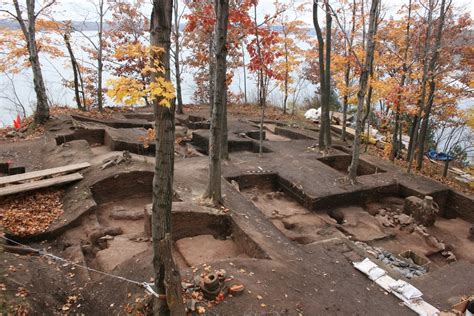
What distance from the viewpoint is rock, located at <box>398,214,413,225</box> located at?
357 inches

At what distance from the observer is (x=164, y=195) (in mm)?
3619

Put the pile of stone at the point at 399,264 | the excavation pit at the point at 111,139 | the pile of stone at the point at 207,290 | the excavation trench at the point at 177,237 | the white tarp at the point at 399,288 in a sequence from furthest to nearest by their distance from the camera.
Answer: the excavation pit at the point at 111,139 → the pile of stone at the point at 399,264 → the excavation trench at the point at 177,237 → the white tarp at the point at 399,288 → the pile of stone at the point at 207,290

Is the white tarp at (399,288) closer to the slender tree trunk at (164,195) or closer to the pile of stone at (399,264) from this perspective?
the pile of stone at (399,264)

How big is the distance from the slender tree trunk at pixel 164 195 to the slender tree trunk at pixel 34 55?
1129cm

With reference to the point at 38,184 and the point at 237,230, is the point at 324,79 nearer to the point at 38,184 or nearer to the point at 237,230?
the point at 237,230

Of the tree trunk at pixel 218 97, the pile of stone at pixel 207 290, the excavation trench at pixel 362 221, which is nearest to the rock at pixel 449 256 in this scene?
the excavation trench at pixel 362 221

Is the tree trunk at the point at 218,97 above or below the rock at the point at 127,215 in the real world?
above

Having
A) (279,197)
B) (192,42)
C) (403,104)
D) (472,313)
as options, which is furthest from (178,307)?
(192,42)

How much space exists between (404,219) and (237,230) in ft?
17.7

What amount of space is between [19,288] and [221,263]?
2754 mm

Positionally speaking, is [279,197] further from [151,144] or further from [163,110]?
[163,110]

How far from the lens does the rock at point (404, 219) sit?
908 cm

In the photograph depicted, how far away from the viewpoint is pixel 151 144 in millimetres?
11523

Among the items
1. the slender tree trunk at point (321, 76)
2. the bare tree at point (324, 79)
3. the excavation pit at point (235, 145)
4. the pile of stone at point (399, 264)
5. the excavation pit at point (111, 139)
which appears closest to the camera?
the pile of stone at point (399, 264)
